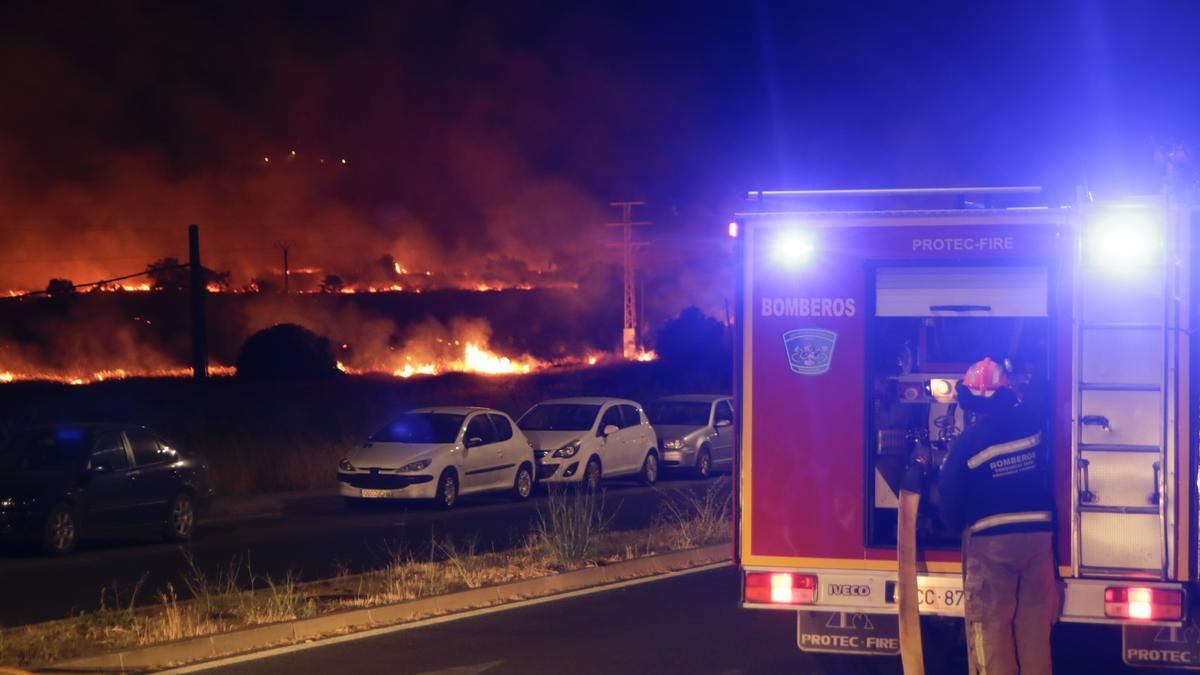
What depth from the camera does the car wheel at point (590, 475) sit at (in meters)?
23.0

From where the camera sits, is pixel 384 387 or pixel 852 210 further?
pixel 384 387

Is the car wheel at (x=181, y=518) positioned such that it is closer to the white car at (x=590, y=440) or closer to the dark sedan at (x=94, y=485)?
the dark sedan at (x=94, y=485)

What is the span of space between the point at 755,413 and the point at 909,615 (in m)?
1.27

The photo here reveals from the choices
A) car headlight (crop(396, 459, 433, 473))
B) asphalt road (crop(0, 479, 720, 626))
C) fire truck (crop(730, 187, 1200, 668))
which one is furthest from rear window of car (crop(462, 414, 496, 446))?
fire truck (crop(730, 187, 1200, 668))

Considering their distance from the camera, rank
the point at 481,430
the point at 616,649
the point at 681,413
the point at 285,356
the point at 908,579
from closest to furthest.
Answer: the point at 908,579, the point at 616,649, the point at 481,430, the point at 681,413, the point at 285,356

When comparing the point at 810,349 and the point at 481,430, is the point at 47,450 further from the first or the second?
the point at 810,349

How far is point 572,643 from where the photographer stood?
10008 mm

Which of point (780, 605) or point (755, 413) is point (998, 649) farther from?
point (755, 413)

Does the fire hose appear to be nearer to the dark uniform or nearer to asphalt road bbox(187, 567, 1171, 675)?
the dark uniform

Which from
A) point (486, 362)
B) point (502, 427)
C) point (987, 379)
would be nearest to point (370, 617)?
point (987, 379)

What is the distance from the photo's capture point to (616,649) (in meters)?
9.80

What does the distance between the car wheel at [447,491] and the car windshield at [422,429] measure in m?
0.57

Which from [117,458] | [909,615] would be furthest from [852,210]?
[117,458]

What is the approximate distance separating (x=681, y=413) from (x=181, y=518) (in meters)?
12.5
